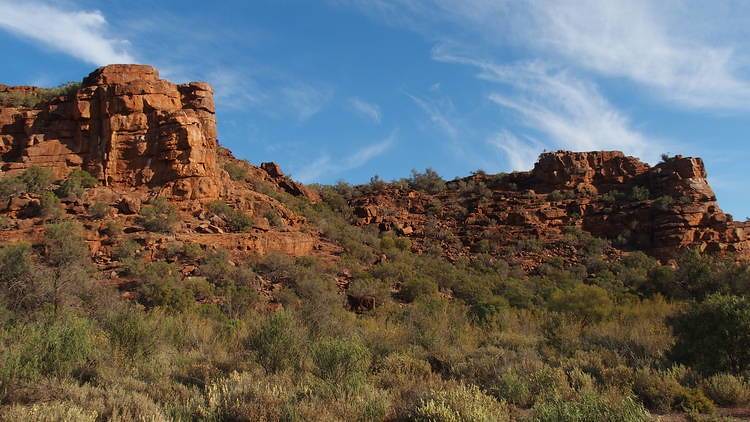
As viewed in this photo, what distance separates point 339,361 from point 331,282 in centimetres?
1393

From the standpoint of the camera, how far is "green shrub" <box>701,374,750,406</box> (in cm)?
737

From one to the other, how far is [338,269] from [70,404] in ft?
61.5

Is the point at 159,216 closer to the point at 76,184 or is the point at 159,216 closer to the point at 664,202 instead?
the point at 76,184

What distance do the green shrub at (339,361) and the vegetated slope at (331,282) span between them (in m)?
0.04

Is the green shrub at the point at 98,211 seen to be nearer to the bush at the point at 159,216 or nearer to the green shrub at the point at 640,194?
the bush at the point at 159,216

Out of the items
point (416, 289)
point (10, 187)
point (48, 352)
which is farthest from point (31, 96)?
point (48, 352)

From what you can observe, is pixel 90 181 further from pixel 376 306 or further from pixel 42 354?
pixel 42 354

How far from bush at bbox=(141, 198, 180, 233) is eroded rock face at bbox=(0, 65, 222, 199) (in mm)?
1172

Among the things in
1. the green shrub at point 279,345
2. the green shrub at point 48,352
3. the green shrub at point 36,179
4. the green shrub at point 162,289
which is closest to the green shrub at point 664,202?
the green shrub at point 162,289

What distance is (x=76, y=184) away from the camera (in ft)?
76.8

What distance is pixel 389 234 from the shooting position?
3444cm

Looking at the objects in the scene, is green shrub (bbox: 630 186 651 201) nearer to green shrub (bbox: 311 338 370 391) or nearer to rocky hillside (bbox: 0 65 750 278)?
rocky hillside (bbox: 0 65 750 278)

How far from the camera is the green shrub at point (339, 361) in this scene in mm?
7943

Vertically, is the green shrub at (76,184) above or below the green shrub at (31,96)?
below
